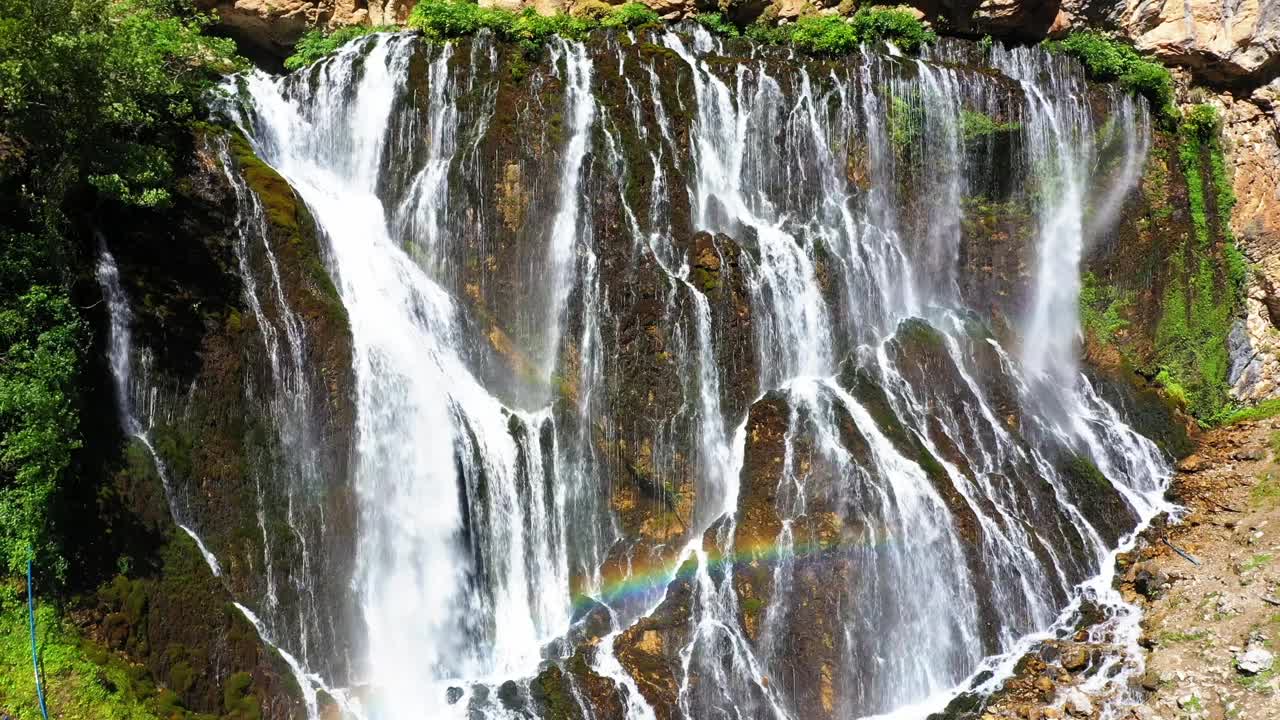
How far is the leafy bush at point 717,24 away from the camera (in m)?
23.5

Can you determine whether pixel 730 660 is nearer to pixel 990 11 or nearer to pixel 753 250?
pixel 753 250

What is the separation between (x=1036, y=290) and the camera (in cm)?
2262

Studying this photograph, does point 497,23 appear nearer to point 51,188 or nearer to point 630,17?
point 630,17

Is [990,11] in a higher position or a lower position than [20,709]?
higher

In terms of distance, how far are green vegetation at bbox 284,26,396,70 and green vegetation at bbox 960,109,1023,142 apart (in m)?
14.1

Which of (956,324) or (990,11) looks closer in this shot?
(956,324)

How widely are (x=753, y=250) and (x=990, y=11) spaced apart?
35.5ft

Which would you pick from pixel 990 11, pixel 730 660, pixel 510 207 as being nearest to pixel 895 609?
pixel 730 660

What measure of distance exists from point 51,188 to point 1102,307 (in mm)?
22337

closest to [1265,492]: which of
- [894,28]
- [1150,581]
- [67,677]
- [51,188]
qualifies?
[1150,581]

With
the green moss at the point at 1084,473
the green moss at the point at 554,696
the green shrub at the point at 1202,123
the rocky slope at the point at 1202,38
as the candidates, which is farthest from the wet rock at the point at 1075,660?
the green shrub at the point at 1202,123

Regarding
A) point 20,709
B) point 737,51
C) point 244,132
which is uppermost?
point 737,51

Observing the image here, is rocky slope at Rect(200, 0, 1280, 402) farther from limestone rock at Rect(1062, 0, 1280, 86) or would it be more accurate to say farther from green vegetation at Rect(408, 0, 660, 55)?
green vegetation at Rect(408, 0, 660, 55)

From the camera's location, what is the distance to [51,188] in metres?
13.0
